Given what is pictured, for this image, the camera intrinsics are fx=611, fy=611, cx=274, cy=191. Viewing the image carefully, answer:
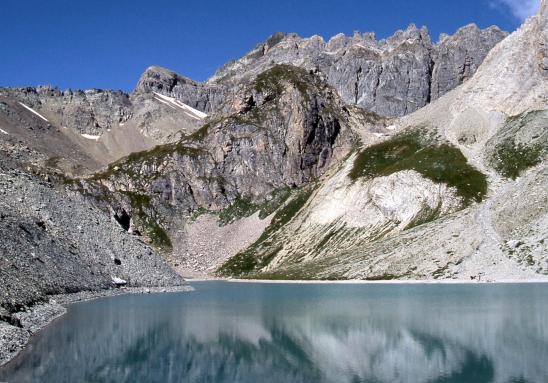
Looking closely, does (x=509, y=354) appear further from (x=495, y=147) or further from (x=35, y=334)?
(x=495, y=147)

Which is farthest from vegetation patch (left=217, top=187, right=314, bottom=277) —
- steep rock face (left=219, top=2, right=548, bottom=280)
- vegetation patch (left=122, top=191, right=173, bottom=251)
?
vegetation patch (left=122, top=191, right=173, bottom=251)

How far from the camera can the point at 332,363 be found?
35.1 metres

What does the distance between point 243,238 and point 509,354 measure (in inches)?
5972

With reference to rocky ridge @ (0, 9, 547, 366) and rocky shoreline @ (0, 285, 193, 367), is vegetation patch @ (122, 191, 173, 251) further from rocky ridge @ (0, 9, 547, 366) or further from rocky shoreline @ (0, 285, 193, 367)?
rocky shoreline @ (0, 285, 193, 367)

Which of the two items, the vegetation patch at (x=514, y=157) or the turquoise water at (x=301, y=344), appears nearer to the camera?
the turquoise water at (x=301, y=344)

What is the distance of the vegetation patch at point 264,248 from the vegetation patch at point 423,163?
20.7 metres

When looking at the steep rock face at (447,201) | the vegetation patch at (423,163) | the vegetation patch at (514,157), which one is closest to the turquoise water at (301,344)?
the steep rock face at (447,201)

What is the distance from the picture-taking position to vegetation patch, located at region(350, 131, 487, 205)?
13925cm

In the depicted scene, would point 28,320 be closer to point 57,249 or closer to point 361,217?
point 57,249

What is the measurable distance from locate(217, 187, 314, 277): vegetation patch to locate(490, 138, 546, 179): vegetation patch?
57.9 meters

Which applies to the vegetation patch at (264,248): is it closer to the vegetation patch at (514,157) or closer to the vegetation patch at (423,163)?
the vegetation patch at (423,163)

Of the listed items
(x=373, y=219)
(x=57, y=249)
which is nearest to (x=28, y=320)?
(x=57, y=249)

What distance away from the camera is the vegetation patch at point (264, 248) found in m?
163

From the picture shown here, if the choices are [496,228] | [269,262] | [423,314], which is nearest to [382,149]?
[269,262]
